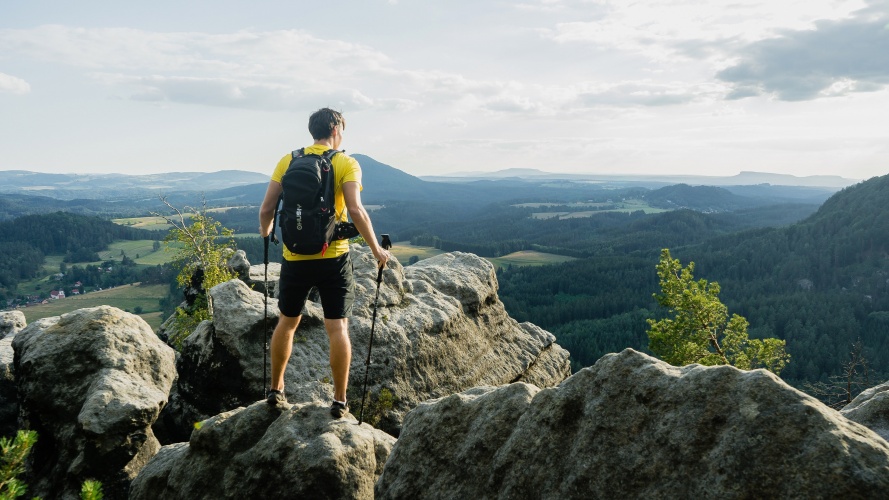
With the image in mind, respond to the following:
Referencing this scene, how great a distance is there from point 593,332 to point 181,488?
593ft

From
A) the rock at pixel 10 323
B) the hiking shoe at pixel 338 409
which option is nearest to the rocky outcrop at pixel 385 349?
the hiking shoe at pixel 338 409

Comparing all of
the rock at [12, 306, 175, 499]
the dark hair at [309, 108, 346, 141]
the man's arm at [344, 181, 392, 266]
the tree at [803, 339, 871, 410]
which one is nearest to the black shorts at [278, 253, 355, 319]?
the man's arm at [344, 181, 392, 266]

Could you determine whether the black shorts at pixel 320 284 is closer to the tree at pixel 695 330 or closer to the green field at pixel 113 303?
the tree at pixel 695 330

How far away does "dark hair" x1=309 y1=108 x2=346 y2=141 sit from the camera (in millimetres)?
10703

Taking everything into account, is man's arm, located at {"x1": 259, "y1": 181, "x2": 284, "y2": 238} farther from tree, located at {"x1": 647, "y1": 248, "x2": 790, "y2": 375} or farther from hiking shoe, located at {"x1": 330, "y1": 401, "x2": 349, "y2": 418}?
tree, located at {"x1": 647, "y1": 248, "x2": 790, "y2": 375}

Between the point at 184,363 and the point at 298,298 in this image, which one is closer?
the point at 298,298

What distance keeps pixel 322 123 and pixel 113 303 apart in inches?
7524

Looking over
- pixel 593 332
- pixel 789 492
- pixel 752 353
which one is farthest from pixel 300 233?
pixel 593 332

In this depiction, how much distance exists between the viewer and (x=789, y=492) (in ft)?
19.4

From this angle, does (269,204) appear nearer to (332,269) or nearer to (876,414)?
(332,269)

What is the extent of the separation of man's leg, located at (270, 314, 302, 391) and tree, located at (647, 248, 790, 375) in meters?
30.2

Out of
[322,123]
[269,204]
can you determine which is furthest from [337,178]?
[269,204]

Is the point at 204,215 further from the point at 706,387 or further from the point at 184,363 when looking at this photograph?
the point at 706,387

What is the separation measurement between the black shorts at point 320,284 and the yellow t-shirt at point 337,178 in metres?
0.12
